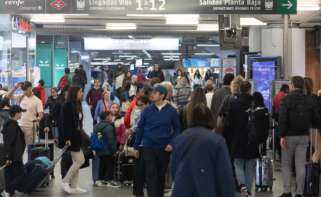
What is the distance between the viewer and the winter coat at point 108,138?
10414 millimetres

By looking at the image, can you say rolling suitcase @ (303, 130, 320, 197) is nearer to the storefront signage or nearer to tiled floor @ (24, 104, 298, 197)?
tiled floor @ (24, 104, 298, 197)

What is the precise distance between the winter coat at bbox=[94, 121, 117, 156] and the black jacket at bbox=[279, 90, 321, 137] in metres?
2.84

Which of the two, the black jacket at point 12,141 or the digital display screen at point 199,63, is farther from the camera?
the digital display screen at point 199,63

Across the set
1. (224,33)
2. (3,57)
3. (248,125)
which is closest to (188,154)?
(248,125)

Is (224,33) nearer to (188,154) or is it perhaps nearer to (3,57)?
(3,57)

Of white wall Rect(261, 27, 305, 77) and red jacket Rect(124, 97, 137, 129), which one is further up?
white wall Rect(261, 27, 305, 77)

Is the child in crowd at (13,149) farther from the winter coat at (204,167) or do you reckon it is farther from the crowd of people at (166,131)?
the winter coat at (204,167)

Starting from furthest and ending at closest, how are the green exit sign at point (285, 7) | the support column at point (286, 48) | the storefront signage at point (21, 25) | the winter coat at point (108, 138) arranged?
the storefront signage at point (21, 25), the support column at point (286, 48), the green exit sign at point (285, 7), the winter coat at point (108, 138)

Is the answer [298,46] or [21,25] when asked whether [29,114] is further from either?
[298,46]

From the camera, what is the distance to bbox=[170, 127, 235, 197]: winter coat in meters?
4.57

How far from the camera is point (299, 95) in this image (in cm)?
887

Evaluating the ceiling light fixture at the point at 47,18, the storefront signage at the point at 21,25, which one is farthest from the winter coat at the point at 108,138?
the ceiling light fixture at the point at 47,18

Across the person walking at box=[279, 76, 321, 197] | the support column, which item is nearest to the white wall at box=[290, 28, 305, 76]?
the support column

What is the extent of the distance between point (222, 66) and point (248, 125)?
16.2 m
